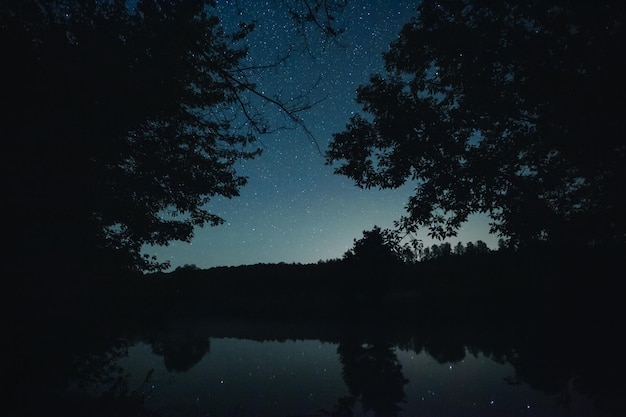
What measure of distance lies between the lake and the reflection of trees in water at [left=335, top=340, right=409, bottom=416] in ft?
0.16

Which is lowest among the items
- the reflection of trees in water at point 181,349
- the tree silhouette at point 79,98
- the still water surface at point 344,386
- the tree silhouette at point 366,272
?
the still water surface at point 344,386

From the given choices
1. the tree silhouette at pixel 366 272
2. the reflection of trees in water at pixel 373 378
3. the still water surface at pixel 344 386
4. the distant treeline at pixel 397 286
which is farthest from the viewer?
the tree silhouette at pixel 366 272

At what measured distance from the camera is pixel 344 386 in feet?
41.7

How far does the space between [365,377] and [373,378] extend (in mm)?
409

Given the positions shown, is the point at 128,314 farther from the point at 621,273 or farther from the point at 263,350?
the point at 263,350

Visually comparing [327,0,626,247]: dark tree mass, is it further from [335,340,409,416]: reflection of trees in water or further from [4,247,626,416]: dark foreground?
[335,340,409,416]: reflection of trees in water

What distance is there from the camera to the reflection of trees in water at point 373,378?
9.82 metres

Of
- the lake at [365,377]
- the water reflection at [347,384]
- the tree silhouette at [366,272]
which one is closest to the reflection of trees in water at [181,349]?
the lake at [365,377]

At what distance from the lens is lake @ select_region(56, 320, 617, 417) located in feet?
31.7

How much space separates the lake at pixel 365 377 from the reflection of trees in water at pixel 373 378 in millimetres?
49

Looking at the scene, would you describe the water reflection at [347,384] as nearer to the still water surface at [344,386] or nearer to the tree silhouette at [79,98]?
the still water surface at [344,386]

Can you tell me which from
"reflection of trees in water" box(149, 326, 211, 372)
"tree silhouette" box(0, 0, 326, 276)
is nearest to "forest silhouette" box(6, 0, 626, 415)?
"tree silhouette" box(0, 0, 326, 276)

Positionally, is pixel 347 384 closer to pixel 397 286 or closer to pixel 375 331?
pixel 375 331

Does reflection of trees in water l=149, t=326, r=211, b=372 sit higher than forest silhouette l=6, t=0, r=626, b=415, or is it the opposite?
forest silhouette l=6, t=0, r=626, b=415
